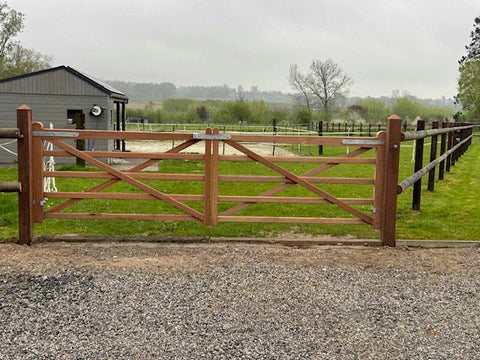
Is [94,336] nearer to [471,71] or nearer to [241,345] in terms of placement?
[241,345]

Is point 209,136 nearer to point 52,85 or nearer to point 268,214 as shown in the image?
point 268,214

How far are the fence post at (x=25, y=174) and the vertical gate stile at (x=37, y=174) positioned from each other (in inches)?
4.5

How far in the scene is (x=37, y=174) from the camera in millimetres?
6133

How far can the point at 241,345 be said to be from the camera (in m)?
3.38

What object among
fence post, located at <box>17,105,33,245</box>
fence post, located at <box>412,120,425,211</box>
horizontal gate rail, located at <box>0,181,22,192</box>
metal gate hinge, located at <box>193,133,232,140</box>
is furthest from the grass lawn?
metal gate hinge, located at <box>193,133,232,140</box>

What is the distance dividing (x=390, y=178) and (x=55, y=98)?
1582cm

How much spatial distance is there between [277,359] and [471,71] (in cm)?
6564

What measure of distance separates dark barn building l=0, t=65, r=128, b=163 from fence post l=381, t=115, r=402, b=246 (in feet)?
48.0

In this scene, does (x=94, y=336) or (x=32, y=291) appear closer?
(x=94, y=336)

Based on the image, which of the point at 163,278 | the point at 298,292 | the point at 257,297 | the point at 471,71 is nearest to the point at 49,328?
the point at 163,278

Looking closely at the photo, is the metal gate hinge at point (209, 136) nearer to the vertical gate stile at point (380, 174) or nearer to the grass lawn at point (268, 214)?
the grass lawn at point (268, 214)

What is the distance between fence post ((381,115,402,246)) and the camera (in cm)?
615

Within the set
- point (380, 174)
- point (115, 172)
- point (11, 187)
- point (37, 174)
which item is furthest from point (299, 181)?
point (11, 187)

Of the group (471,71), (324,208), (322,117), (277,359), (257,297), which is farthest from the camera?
(471,71)
